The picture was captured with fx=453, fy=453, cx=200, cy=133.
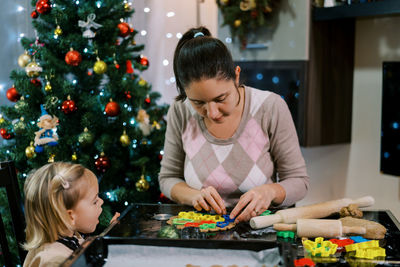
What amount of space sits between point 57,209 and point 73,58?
0.99 meters

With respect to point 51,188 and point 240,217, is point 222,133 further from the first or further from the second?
point 51,188

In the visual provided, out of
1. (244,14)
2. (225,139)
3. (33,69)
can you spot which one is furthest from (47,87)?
(244,14)

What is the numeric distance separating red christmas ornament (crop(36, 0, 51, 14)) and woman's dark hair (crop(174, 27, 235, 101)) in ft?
2.94

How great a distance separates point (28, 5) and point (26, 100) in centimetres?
74

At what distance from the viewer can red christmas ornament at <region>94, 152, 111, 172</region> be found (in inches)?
78.9

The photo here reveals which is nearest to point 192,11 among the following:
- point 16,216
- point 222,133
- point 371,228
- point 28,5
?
point 28,5

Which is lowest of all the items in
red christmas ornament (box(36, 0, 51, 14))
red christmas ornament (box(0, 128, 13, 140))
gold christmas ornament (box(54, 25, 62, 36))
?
red christmas ornament (box(0, 128, 13, 140))

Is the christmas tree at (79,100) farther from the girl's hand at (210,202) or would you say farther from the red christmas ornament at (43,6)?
the girl's hand at (210,202)

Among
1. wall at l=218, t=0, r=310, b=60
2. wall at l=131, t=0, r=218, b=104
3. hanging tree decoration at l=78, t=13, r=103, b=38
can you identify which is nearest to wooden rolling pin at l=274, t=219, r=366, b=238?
hanging tree decoration at l=78, t=13, r=103, b=38

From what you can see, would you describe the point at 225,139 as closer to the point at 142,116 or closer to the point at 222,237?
the point at 222,237

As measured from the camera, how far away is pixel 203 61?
131 centimetres

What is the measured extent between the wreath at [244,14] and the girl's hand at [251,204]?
1.78 m

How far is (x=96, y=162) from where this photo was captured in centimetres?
201

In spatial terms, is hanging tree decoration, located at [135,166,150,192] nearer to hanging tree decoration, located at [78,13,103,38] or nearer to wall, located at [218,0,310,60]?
hanging tree decoration, located at [78,13,103,38]
